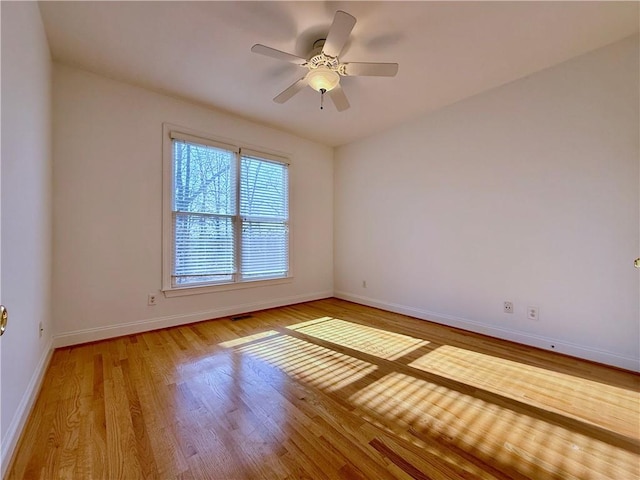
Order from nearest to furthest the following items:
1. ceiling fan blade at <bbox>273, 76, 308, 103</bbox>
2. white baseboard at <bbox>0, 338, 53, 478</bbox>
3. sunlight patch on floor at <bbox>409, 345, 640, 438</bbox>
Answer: white baseboard at <bbox>0, 338, 53, 478</bbox>
sunlight patch on floor at <bbox>409, 345, 640, 438</bbox>
ceiling fan blade at <bbox>273, 76, 308, 103</bbox>

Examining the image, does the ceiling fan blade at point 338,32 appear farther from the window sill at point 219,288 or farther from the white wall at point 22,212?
the window sill at point 219,288

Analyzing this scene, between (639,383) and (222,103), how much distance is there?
4.55 m

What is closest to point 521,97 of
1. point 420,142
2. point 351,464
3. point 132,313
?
point 420,142

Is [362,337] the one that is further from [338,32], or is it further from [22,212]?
[22,212]

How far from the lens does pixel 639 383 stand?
1980mm

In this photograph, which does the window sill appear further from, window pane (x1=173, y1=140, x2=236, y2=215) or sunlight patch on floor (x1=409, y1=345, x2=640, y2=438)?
sunlight patch on floor (x1=409, y1=345, x2=640, y2=438)

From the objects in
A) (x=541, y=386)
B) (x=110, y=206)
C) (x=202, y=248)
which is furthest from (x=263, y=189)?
(x=541, y=386)

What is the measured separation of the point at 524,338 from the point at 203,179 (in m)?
3.90

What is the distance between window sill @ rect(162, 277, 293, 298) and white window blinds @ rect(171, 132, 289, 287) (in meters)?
0.06

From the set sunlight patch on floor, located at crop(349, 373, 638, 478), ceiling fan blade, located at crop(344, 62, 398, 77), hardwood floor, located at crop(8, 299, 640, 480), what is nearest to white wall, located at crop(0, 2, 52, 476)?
hardwood floor, located at crop(8, 299, 640, 480)

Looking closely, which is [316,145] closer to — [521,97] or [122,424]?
[521,97]

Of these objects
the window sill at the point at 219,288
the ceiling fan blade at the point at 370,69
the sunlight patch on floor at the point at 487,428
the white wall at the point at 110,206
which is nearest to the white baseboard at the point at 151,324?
the white wall at the point at 110,206

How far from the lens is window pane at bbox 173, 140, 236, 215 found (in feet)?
10.4

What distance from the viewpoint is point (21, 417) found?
1.44 meters
